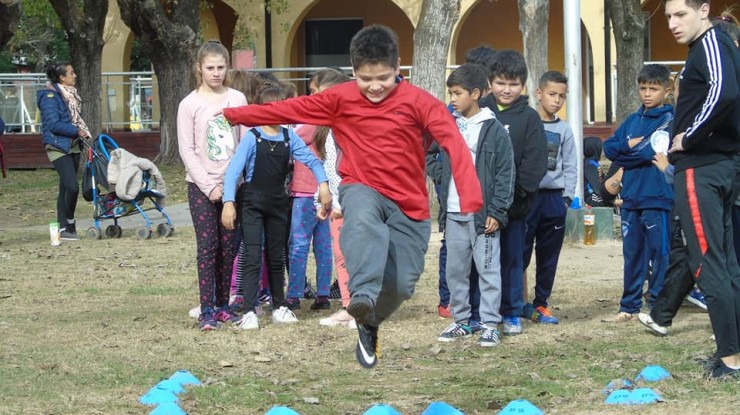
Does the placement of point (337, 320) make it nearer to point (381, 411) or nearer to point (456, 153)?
point (456, 153)

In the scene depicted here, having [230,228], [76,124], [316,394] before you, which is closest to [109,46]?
[76,124]

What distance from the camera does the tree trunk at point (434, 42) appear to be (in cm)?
1592

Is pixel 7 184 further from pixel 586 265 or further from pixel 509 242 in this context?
pixel 509 242

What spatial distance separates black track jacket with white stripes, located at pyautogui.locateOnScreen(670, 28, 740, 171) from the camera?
618cm

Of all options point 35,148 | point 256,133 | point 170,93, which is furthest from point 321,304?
point 35,148

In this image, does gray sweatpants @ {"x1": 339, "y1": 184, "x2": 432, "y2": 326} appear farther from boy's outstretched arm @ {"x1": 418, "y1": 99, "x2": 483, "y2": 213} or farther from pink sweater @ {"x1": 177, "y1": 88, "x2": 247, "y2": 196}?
pink sweater @ {"x1": 177, "y1": 88, "x2": 247, "y2": 196}

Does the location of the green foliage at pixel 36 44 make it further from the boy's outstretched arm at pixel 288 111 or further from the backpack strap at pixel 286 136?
the boy's outstretched arm at pixel 288 111

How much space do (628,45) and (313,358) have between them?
703 inches

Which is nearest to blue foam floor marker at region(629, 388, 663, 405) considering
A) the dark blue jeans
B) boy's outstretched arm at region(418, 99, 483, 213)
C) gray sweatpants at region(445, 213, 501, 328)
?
boy's outstretched arm at region(418, 99, 483, 213)

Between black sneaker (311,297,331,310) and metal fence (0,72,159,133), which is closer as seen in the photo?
black sneaker (311,297,331,310)

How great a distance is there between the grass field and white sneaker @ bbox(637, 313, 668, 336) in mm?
78

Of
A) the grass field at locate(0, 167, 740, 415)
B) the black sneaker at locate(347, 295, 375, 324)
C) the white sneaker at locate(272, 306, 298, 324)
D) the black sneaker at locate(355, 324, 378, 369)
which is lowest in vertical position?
the grass field at locate(0, 167, 740, 415)

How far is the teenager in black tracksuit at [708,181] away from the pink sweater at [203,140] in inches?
127

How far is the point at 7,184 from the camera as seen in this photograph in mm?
23672
